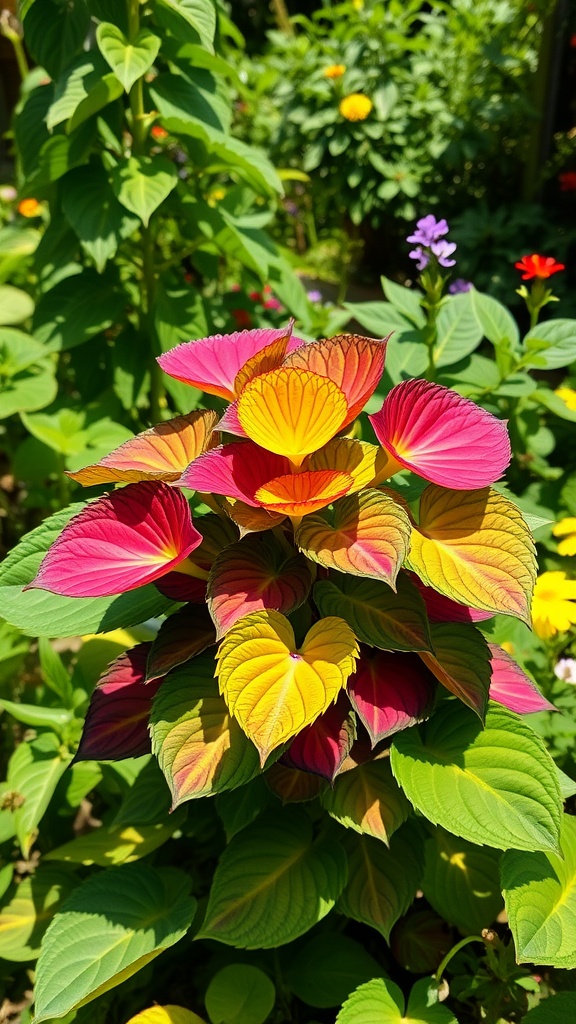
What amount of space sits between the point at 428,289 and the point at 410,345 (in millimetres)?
125

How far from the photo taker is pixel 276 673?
76 centimetres

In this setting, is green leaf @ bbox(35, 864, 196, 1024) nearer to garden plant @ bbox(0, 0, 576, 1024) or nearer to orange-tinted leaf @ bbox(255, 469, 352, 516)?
garden plant @ bbox(0, 0, 576, 1024)

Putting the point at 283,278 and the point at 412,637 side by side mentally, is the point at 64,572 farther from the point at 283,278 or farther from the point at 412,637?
the point at 283,278

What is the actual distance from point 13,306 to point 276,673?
1.45m

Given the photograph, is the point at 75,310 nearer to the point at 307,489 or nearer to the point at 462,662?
the point at 307,489

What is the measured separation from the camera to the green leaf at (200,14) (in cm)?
129

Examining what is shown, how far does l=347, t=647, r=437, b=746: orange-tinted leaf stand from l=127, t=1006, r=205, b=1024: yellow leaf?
1.51 feet

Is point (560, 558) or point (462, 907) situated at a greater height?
point (560, 558)

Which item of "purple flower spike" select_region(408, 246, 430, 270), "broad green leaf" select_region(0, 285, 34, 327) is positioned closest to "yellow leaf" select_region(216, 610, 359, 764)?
"purple flower spike" select_region(408, 246, 430, 270)

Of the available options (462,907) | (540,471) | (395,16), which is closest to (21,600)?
(462,907)

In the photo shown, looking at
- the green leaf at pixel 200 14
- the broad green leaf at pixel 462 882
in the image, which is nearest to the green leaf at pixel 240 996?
the broad green leaf at pixel 462 882

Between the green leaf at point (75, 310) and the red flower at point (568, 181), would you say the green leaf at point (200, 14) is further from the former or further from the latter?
the red flower at point (568, 181)

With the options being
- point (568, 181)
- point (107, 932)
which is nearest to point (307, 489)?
point (107, 932)

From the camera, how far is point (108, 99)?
4.44 feet
